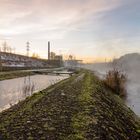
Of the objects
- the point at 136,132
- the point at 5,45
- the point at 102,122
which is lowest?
the point at 136,132

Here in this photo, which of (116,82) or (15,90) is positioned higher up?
(116,82)

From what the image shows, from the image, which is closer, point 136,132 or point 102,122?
point 102,122

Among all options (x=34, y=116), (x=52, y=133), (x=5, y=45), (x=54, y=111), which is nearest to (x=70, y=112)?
(x=54, y=111)

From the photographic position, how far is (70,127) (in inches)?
348

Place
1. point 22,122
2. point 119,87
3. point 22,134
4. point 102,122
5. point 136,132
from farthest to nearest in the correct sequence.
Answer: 1. point 119,87
2. point 136,132
3. point 102,122
4. point 22,122
5. point 22,134

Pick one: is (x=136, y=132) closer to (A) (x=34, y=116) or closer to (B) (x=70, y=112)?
(B) (x=70, y=112)

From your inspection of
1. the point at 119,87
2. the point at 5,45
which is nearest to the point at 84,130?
the point at 119,87

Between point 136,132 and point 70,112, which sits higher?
point 70,112

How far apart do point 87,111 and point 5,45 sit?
142 meters

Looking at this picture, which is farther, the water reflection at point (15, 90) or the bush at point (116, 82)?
the bush at point (116, 82)

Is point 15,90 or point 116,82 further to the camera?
point 116,82

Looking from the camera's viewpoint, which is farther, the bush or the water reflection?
the bush

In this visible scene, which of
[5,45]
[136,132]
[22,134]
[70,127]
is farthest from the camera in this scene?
[5,45]

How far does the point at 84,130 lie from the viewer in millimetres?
8531
